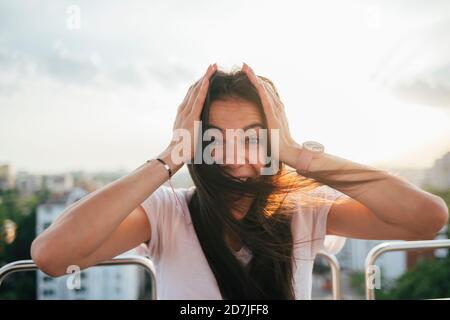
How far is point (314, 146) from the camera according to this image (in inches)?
36.9

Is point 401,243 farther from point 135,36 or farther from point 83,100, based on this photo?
point 83,100

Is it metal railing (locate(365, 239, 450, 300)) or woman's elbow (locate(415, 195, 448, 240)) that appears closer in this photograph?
woman's elbow (locate(415, 195, 448, 240))

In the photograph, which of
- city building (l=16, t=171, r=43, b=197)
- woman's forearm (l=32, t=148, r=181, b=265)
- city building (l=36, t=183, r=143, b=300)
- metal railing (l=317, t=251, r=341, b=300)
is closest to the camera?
woman's forearm (l=32, t=148, r=181, b=265)

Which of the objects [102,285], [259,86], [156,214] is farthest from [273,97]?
[102,285]

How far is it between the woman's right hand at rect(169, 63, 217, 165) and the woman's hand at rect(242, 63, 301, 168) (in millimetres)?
114

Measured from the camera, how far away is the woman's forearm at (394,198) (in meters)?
0.88

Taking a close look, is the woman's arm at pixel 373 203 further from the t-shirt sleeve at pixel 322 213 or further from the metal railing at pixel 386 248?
the metal railing at pixel 386 248

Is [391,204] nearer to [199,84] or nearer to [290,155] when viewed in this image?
[290,155]

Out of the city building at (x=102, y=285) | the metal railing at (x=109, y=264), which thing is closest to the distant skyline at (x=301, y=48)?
the metal railing at (x=109, y=264)

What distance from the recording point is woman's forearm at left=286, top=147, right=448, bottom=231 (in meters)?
0.88

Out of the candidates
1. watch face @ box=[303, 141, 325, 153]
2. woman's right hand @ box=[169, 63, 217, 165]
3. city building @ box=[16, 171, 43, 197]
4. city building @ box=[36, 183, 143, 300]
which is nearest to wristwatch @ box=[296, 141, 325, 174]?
watch face @ box=[303, 141, 325, 153]

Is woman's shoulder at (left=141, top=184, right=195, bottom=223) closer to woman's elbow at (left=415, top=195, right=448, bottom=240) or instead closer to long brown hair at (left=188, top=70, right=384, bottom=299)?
long brown hair at (left=188, top=70, right=384, bottom=299)

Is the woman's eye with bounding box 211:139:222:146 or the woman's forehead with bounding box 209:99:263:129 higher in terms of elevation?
the woman's forehead with bounding box 209:99:263:129
